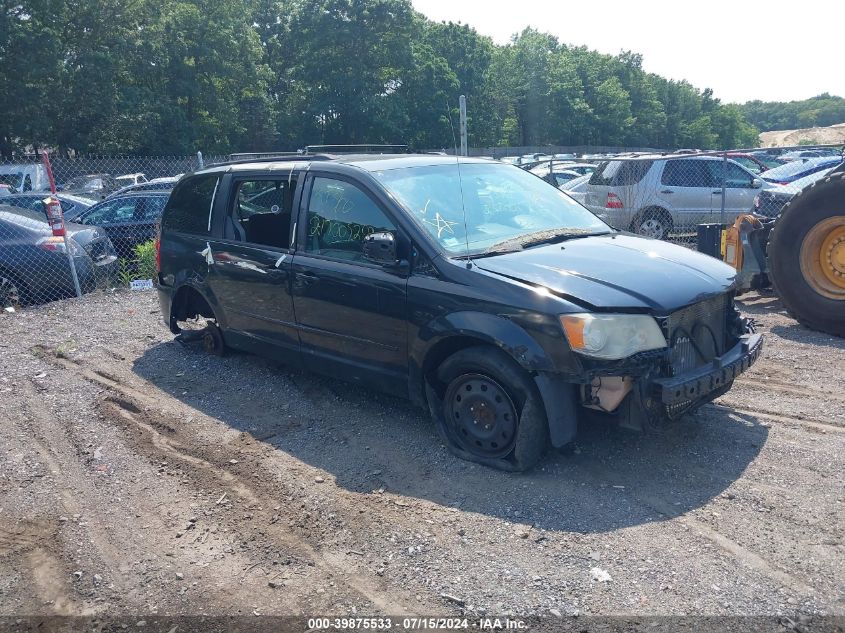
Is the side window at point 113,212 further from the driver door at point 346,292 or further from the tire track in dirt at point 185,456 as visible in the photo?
the driver door at point 346,292

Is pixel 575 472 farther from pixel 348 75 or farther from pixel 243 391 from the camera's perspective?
pixel 348 75

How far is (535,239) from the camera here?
16.4ft

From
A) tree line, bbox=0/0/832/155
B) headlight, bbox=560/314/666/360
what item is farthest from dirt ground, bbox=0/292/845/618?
tree line, bbox=0/0/832/155

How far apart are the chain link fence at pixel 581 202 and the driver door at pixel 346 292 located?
19.1 ft

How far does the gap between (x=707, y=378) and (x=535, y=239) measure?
1464 millimetres

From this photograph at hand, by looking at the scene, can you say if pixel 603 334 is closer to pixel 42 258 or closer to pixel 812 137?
pixel 42 258

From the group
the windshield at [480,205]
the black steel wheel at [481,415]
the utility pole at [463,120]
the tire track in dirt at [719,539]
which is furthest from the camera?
the utility pole at [463,120]

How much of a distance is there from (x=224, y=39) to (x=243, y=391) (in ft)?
129

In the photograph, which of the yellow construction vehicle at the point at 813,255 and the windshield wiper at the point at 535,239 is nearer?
the windshield wiper at the point at 535,239

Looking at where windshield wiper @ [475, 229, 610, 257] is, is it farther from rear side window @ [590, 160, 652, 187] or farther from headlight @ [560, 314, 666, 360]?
rear side window @ [590, 160, 652, 187]

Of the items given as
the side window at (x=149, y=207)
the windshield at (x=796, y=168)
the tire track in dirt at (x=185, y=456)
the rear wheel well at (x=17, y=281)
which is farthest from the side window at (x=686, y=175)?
the rear wheel well at (x=17, y=281)

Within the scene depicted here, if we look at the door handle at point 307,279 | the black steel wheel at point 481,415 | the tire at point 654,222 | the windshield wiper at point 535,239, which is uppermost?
the windshield wiper at point 535,239

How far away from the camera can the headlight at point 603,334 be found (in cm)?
399

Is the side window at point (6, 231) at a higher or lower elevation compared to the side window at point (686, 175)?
lower
